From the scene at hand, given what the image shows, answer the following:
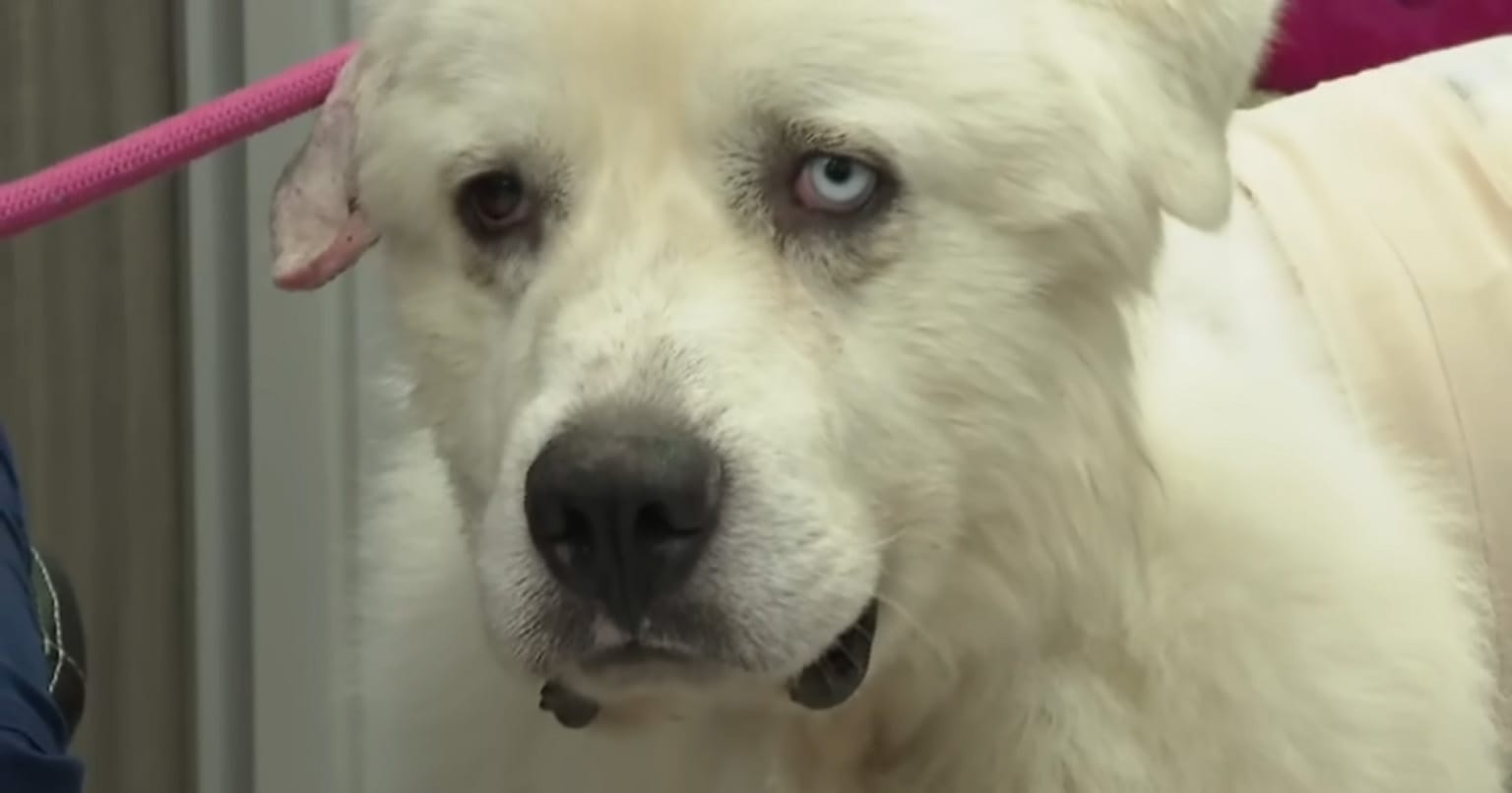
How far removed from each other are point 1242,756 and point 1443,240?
54 centimetres

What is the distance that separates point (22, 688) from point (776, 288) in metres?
0.35

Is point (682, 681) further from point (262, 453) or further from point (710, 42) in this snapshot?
point (262, 453)

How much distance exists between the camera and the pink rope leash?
2.97ft

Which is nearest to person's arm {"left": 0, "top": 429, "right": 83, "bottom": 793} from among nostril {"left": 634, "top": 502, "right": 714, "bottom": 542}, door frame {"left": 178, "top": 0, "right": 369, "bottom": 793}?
nostril {"left": 634, "top": 502, "right": 714, "bottom": 542}

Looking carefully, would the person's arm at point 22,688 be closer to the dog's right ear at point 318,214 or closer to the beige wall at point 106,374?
the dog's right ear at point 318,214

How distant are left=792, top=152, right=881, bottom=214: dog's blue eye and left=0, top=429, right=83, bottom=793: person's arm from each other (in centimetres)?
38

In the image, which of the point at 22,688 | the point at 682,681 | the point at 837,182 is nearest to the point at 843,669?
the point at 682,681

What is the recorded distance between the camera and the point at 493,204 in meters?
0.89

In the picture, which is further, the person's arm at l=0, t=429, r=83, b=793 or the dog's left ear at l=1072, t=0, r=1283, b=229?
the dog's left ear at l=1072, t=0, r=1283, b=229

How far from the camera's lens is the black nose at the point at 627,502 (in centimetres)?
74

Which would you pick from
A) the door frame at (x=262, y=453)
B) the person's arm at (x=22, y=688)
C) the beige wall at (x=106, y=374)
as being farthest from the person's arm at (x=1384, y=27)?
the person's arm at (x=22, y=688)

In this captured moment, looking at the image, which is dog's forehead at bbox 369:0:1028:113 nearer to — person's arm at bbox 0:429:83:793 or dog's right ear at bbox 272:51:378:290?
dog's right ear at bbox 272:51:378:290

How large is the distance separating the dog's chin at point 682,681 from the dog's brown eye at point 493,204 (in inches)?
8.4

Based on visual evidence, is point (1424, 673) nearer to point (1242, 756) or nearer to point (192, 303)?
point (1242, 756)
